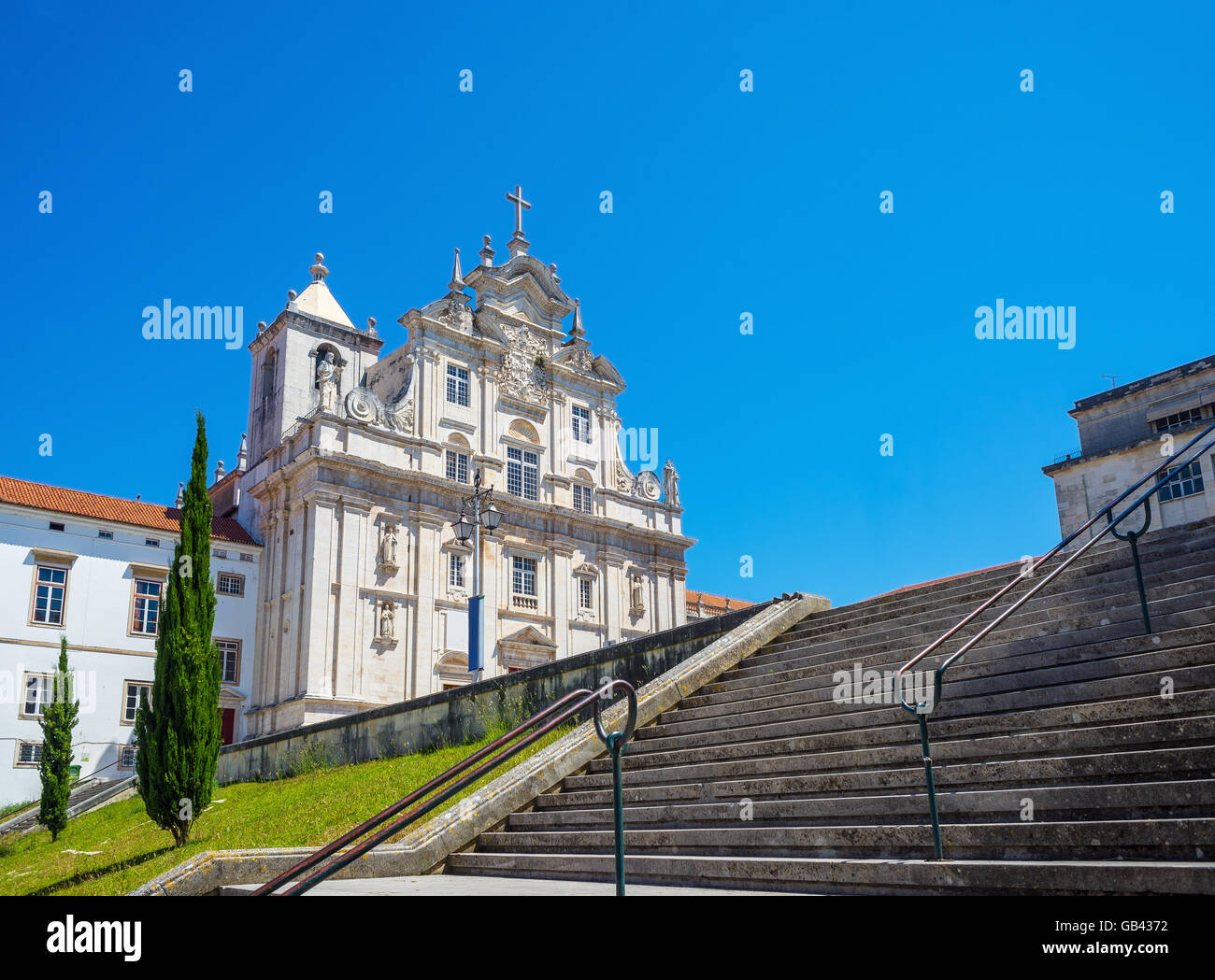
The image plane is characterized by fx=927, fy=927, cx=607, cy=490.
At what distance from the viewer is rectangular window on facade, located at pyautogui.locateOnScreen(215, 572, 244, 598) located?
32594 millimetres

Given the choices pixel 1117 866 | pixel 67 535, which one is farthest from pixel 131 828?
pixel 1117 866

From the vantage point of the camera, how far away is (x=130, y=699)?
30.0m

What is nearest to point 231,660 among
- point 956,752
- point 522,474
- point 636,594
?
Answer: point 522,474

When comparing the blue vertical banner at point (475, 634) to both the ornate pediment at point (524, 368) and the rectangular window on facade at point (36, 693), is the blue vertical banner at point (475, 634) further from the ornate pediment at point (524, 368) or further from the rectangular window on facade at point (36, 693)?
the ornate pediment at point (524, 368)

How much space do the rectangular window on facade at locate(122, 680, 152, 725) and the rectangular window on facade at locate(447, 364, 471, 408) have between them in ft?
47.8

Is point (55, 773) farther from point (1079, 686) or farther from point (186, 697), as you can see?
point (1079, 686)

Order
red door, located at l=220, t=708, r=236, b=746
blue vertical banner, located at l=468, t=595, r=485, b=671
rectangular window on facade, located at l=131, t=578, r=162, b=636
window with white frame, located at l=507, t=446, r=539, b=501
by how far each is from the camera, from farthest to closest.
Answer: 1. window with white frame, located at l=507, t=446, r=539, b=501
2. red door, located at l=220, t=708, r=236, b=746
3. rectangular window on facade, located at l=131, t=578, r=162, b=636
4. blue vertical banner, located at l=468, t=595, r=485, b=671

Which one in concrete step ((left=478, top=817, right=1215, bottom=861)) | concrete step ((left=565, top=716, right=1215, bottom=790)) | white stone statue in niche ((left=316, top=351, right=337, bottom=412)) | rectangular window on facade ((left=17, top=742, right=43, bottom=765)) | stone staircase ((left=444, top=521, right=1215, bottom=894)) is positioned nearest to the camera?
concrete step ((left=478, top=817, right=1215, bottom=861))

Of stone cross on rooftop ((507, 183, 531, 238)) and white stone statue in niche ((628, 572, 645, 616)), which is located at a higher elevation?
stone cross on rooftop ((507, 183, 531, 238))

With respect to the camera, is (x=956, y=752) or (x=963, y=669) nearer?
(x=956, y=752)

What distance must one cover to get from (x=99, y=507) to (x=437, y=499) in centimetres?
1123

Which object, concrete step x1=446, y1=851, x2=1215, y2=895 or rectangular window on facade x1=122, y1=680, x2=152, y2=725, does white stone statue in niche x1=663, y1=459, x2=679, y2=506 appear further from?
concrete step x1=446, y1=851, x2=1215, y2=895

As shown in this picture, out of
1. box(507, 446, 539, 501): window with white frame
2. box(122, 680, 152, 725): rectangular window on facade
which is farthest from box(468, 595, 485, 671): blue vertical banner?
box(507, 446, 539, 501): window with white frame
